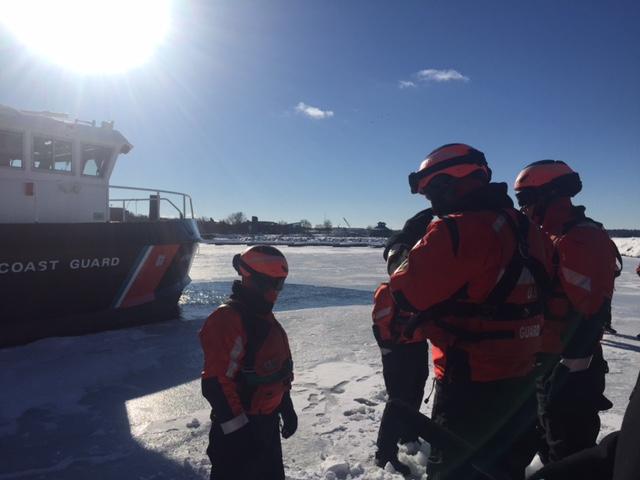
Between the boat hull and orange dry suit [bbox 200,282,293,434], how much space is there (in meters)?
5.59

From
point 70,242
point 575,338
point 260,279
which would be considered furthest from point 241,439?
point 70,242

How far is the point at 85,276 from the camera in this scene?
720cm

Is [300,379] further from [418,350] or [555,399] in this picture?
[555,399]

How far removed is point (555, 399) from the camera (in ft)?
8.06

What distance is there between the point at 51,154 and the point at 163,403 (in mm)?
5495

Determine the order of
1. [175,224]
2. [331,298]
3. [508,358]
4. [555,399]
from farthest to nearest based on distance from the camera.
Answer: [331,298]
[175,224]
[555,399]
[508,358]

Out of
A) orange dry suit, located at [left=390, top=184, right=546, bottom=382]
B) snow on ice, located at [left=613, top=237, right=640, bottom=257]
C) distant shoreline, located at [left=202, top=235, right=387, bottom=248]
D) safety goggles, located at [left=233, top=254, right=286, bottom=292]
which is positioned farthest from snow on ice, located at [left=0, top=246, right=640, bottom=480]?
distant shoreline, located at [left=202, top=235, right=387, bottom=248]

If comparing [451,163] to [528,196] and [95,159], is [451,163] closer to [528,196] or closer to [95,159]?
[528,196]

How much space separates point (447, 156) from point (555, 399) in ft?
4.96

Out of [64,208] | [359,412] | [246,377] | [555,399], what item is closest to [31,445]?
[246,377]

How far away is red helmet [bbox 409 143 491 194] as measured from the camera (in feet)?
6.06

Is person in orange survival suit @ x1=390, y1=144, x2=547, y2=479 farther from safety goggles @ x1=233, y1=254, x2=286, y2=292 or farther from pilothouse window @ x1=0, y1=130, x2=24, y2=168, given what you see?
pilothouse window @ x1=0, y1=130, x2=24, y2=168

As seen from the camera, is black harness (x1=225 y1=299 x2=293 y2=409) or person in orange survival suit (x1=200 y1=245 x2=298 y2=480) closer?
person in orange survival suit (x1=200 y1=245 x2=298 y2=480)

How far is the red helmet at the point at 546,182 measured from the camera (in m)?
2.75
